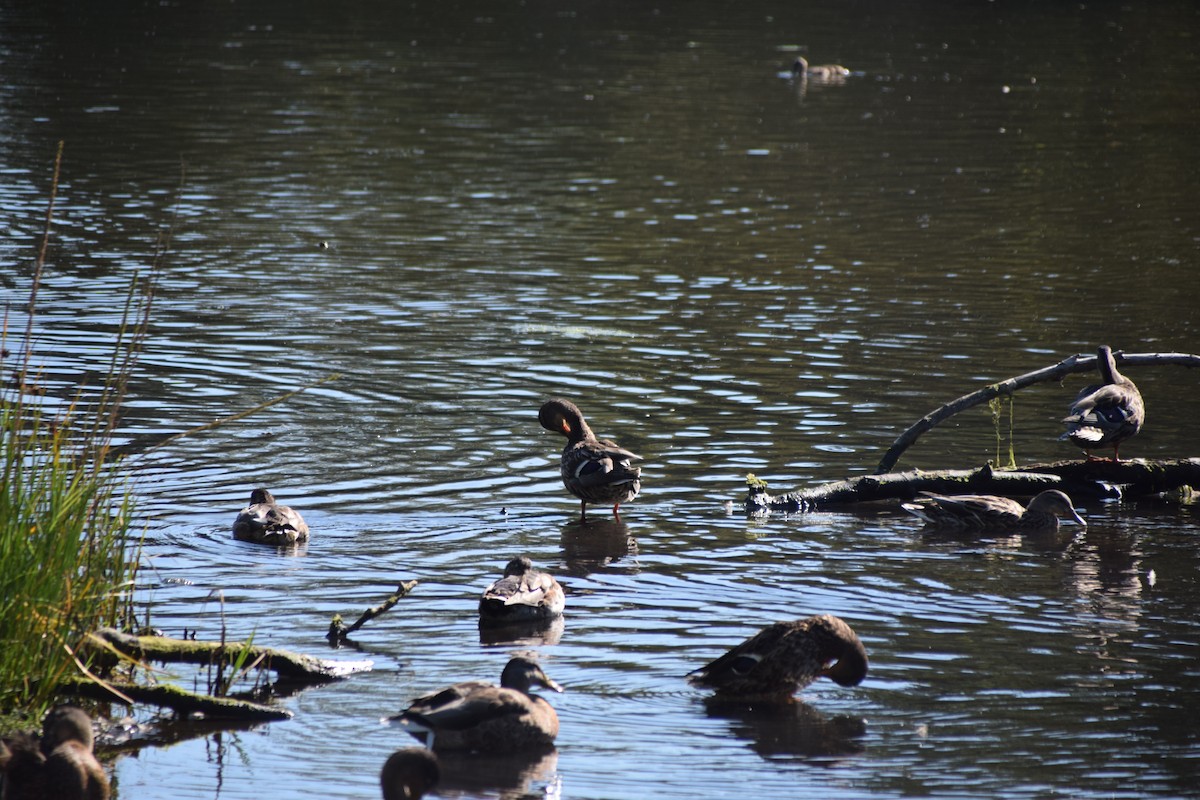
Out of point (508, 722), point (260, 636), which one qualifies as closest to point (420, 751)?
point (508, 722)

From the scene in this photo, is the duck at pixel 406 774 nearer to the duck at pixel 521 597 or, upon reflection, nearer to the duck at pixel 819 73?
the duck at pixel 521 597

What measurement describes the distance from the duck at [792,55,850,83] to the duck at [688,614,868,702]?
41156 mm

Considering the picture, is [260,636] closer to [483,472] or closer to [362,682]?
[362,682]

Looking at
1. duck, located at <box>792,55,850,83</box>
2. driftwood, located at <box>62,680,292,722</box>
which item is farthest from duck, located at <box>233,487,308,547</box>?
duck, located at <box>792,55,850,83</box>

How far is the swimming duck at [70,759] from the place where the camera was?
7078mm

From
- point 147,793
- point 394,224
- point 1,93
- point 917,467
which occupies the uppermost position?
point 1,93

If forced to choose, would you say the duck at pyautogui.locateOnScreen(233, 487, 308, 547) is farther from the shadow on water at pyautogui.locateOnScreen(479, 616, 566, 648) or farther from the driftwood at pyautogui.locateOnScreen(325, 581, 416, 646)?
the shadow on water at pyautogui.locateOnScreen(479, 616, 566, 648)

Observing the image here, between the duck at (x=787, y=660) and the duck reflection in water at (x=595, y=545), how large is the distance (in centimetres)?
269

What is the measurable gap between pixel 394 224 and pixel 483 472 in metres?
13.9

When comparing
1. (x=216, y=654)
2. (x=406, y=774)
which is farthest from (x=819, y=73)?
(x=406, y=774)

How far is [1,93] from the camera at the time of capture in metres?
40.5

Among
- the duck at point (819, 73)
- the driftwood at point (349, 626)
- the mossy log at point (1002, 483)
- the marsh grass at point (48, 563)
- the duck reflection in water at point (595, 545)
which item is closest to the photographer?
the marsh grass at point (48, 563)

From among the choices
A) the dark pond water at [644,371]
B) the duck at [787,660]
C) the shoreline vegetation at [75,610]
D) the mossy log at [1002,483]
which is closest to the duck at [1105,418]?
the mossy log at [1002,483]

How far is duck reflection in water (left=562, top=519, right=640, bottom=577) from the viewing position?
11.9m
